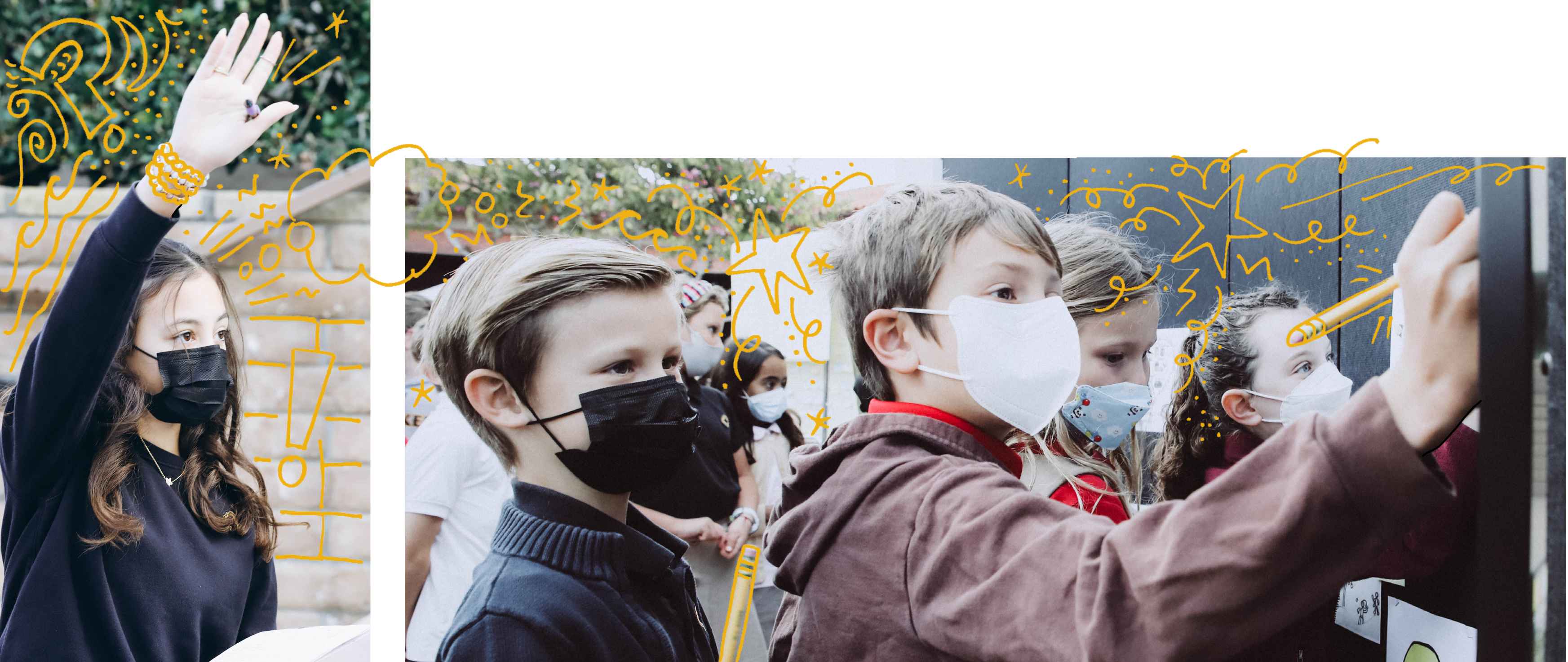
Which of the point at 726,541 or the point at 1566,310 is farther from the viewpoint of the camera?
the point at 726,541

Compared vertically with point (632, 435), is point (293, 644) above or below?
below

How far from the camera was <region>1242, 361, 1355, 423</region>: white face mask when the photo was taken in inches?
101

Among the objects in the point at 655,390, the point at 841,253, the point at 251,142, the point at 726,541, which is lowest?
the point at 726,541

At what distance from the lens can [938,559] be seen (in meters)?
2.23

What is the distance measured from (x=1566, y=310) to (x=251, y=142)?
3557 millimetres

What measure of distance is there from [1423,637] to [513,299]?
269cm

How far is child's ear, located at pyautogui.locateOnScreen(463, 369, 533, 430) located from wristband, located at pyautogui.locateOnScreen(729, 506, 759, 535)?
0.63 m

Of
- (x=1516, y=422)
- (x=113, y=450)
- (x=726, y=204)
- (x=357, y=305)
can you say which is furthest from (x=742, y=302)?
(x=1516, y=422)

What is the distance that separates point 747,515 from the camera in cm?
263

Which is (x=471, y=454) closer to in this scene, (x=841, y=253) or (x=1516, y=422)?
(x=841, y=253)

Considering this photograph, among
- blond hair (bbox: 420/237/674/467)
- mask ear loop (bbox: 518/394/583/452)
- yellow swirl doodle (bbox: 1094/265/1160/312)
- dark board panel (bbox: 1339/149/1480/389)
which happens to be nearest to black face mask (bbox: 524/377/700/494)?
mask ear loop (bbox: 518/394/583/452)

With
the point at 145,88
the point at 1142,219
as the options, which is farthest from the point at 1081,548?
the point at 145,88

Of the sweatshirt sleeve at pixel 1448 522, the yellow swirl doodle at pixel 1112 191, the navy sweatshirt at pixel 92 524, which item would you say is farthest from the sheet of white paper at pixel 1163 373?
the navy sweatshirt at pixel 92 524

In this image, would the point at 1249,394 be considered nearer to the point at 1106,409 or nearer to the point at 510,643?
the point at 1106,409
